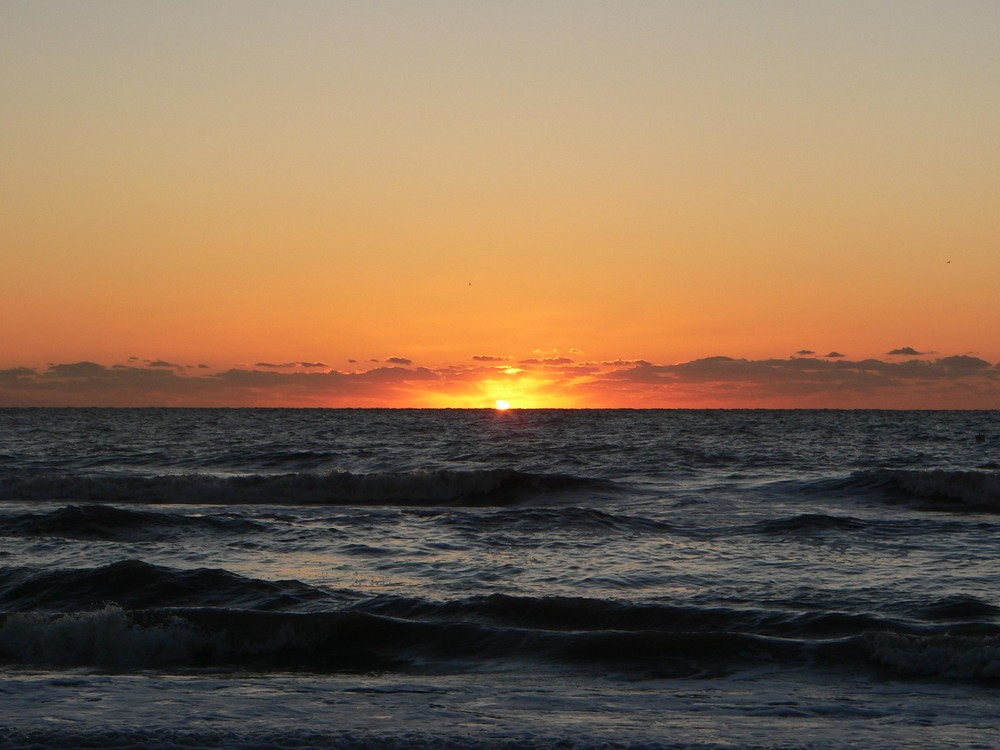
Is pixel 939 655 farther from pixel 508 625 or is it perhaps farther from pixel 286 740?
pixel 286 740

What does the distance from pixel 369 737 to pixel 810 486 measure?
2700 cm

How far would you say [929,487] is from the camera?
107ft

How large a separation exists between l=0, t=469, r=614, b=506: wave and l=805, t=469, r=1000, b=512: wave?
7.74 m

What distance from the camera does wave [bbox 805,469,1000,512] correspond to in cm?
3167

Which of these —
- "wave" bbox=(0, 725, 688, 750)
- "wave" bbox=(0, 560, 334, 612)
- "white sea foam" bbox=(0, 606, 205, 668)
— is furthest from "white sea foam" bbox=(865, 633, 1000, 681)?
"white sea foam" bbox=(0, 606, 205, 668)

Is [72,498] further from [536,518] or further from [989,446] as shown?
[989,446]

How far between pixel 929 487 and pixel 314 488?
20.2 meters

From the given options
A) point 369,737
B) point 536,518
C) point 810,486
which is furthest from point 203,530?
point 810,486

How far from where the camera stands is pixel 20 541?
21688mm

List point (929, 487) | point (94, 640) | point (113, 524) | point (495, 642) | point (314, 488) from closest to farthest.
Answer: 1. point (94, 640)
2. point (495, 642)
3. point (113, 524)
4. point (929, 487)
5. point (314, 488)

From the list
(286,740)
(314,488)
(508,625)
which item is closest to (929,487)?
(314,488)

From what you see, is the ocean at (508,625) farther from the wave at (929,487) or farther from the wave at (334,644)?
the wave at (929,487)

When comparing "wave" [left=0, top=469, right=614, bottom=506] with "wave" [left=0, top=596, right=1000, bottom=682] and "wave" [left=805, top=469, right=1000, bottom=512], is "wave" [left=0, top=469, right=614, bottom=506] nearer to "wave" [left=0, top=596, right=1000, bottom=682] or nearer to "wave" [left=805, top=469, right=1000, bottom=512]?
"wave" [left=805, top=469, right=1000, bottom=512]

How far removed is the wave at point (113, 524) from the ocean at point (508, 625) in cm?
11
